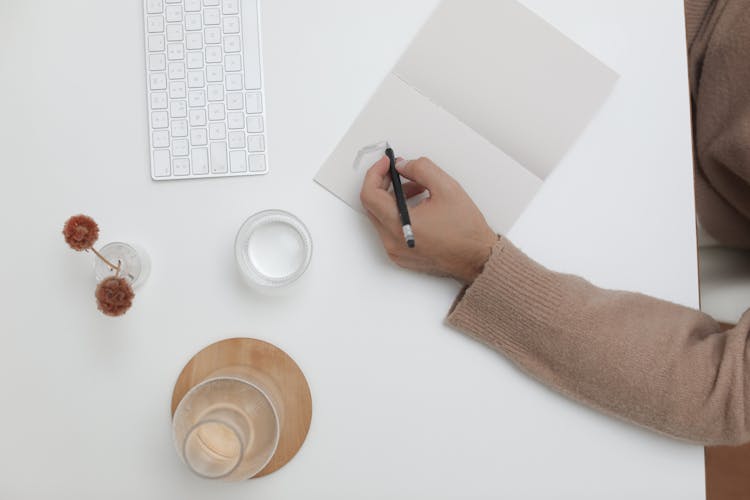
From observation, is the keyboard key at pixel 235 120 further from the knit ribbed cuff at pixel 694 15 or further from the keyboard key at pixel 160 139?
the knit ribbed cuff at pixel 694 15

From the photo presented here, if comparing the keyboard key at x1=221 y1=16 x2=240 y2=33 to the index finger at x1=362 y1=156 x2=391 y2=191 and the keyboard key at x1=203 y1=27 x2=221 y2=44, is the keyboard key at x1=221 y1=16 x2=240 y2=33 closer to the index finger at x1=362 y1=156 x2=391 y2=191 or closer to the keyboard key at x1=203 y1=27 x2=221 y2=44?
the keyboard key at x1=203 y1=27 x2=221 y2=44

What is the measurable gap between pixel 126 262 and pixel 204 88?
23 cm

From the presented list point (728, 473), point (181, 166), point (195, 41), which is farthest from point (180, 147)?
point (728, 473)

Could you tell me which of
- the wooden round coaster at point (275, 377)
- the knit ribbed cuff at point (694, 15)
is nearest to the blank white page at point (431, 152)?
the wooden round coaster at point (275, 377)

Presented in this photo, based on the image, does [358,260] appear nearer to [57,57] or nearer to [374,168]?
[374,168]

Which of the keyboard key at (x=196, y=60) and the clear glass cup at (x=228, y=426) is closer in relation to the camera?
the clear glass cup at (x=228, y=426)

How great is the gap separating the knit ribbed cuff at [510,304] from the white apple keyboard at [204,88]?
0.98 ft

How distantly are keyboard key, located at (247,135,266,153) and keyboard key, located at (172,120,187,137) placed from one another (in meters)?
0.08

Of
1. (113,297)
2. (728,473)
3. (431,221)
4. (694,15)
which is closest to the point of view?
(113,297)

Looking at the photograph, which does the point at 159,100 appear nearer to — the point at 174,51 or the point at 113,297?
the point at 174,51

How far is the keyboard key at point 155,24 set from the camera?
733 millimetres

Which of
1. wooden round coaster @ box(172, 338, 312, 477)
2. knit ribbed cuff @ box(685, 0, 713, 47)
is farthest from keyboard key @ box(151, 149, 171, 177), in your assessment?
knit ribbed cuff @ box(685, 0, 713, 47)

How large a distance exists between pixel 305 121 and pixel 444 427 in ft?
1.35

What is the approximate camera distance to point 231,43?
0.73 meters
